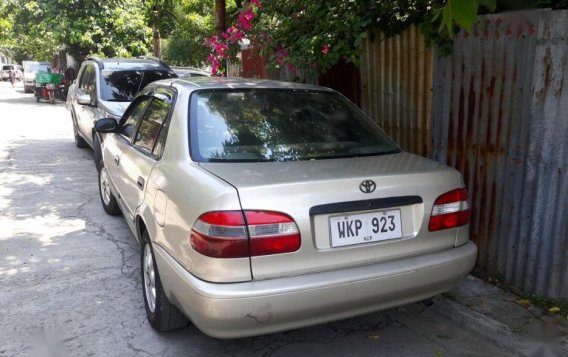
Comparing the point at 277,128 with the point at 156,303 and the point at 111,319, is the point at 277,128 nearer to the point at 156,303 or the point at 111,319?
the point at 156,303

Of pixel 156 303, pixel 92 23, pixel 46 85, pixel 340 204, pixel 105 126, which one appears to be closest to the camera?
pixel 340 204

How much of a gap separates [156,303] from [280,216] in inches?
46.2

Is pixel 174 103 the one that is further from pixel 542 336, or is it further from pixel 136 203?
pixel 542 336

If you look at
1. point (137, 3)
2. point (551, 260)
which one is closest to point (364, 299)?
point (551, 260)

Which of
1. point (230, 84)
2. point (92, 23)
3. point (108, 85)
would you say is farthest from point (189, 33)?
point (230, 84)

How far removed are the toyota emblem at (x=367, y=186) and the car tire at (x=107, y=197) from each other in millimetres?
3629

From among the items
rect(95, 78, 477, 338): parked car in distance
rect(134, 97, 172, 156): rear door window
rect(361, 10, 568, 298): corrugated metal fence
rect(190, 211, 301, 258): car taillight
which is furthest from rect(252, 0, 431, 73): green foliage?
rect(190, 211, 301, 258): car taillight

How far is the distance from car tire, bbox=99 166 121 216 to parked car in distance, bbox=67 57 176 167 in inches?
46.4

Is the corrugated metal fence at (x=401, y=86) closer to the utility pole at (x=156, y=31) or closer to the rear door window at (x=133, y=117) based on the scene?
the rear door window at (x=133, y=117)

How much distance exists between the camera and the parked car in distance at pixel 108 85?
736 cm

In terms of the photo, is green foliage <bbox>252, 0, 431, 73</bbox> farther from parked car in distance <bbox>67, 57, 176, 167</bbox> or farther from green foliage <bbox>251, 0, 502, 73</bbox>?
parked car in distance <bbox>67, 57, 176, 167</bbox>

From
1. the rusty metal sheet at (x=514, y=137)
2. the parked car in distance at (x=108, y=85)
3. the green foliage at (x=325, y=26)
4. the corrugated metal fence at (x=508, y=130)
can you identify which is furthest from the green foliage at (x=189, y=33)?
the rusty metal sheet at (x=514, y=137)

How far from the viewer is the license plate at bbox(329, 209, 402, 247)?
2516mm

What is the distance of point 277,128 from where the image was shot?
3.24 m
